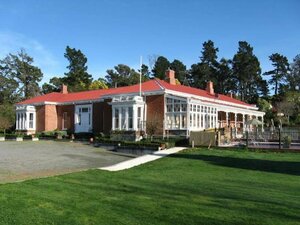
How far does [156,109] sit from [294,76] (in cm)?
5949

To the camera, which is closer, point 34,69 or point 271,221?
point 271,221

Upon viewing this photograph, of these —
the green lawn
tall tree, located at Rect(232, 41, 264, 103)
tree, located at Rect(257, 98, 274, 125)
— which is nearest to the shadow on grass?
the green lawn

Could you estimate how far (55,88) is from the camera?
85312mm

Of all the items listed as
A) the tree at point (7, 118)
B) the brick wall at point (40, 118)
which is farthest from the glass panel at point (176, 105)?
the tree at point (7, 118)

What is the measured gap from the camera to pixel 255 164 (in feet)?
56.9

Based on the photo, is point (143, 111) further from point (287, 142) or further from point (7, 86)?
point (7, 86)

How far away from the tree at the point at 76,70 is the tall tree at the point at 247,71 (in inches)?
1318

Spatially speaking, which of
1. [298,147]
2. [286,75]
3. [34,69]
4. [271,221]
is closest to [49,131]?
[298,147]

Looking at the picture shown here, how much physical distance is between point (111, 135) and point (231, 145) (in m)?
11.4

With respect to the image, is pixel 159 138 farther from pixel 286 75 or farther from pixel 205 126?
pixel 286 75

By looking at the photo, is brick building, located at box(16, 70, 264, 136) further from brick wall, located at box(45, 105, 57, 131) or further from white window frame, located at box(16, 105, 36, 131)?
white window frame, located at box(16, 105, 36, 131)

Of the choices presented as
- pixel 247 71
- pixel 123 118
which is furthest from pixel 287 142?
pixel 247 71

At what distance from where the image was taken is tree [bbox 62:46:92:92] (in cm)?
8475

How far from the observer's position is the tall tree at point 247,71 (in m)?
77.6
